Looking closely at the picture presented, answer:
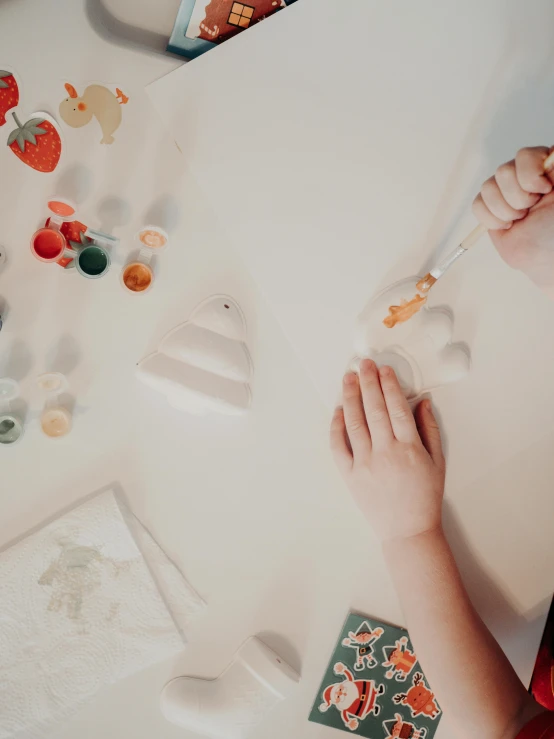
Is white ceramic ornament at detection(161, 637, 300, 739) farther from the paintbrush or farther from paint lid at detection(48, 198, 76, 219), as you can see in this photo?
paint lid at detection(48, 198, 76, 219)

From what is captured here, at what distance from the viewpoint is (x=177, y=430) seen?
901mm

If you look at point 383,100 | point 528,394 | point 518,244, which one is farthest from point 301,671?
point 383,100

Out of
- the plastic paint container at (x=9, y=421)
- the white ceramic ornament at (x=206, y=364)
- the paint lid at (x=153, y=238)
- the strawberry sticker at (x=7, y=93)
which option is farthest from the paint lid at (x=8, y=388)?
the strawberry sticker at (x=7, y=93)

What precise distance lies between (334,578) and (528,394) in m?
0.44

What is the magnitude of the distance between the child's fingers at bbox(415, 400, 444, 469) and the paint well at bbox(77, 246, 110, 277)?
554 mm

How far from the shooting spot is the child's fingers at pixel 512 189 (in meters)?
0.76

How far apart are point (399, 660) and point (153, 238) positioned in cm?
80

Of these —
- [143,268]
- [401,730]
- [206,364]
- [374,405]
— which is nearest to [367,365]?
[374,405]

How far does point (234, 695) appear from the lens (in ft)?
2.96

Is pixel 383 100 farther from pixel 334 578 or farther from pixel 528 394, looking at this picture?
pixel 334 578

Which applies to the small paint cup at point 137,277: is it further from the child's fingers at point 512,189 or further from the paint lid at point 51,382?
the child's fingers at point 512,189

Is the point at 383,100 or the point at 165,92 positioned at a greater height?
the point at 165,92

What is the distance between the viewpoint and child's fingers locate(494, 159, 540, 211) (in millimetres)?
757

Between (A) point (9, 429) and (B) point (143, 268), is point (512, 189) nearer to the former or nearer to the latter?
(B) point (143, 268)
